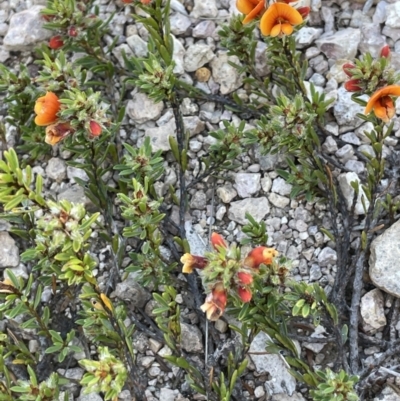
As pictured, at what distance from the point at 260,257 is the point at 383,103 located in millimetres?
1068

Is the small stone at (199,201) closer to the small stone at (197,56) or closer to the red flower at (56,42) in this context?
the small stone at (197,56)

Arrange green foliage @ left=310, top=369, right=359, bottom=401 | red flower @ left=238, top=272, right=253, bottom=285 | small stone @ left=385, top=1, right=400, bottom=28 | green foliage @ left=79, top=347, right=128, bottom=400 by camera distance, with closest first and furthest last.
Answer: red flower @ left=238, top=272, right=253, bottom=285
green foliage @ left=79, top=347, right=128, bottom=400
green foliage @ left=310, top=369, right=359, bottom=401
small stone @ left=385, top=1, right=400, bottom=28

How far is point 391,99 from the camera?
316 cm

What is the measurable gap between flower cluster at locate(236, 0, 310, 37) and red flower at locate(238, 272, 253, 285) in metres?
1.32

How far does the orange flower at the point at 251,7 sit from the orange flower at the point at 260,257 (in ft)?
4.23

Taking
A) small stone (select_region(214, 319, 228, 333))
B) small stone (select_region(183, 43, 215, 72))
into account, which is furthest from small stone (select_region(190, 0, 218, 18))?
small stone (select_region(214, 319, 228, 333))

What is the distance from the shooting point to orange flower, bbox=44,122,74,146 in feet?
10.7

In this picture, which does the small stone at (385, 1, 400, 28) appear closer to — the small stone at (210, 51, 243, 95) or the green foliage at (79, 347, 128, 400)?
the small stone at (210, 51, 243, 95)

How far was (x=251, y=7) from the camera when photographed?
3.41 metres

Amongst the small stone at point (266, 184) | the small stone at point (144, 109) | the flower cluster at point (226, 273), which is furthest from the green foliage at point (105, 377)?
the small stone at point (144, 109)

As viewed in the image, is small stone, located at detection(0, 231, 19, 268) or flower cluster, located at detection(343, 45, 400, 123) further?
small stone, located at detection(0, 231, 19, 268)

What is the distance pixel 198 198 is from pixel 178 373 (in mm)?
1097

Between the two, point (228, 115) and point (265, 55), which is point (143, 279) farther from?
point (265, 55)

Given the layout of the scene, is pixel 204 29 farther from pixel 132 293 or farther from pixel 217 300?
pixel 217 300
